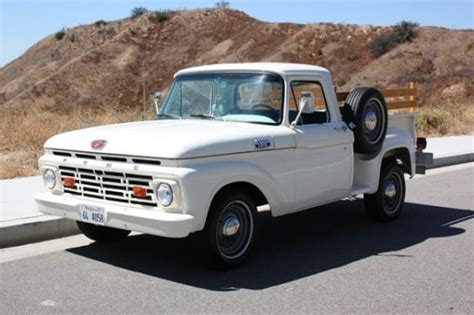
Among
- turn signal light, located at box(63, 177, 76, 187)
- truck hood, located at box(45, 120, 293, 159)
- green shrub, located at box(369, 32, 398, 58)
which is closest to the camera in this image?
truck hood, located at box(45, 120, 293, 159)

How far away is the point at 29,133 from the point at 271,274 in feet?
28.7

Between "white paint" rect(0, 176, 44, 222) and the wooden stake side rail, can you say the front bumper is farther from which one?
the wooden stake side rail

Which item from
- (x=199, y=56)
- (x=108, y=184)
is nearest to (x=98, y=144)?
(x=108, y=184)

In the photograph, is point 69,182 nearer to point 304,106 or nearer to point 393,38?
point 304,106

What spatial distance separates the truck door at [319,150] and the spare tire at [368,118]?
0.26 m

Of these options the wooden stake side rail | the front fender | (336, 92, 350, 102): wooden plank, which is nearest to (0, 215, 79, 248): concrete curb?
the front fender

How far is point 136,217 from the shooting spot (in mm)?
5660

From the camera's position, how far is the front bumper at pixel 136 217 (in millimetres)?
5488

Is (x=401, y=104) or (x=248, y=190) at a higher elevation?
(x=401, y=104)

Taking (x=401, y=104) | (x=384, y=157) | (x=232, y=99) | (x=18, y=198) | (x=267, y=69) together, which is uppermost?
(x=267, y=69)

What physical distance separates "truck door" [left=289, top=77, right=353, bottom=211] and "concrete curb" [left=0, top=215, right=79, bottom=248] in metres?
2.65

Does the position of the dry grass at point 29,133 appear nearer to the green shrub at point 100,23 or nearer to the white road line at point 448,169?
the white road line at point 448,169

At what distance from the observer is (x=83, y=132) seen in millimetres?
6477

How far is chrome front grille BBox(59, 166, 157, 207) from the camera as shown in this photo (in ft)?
18.8
